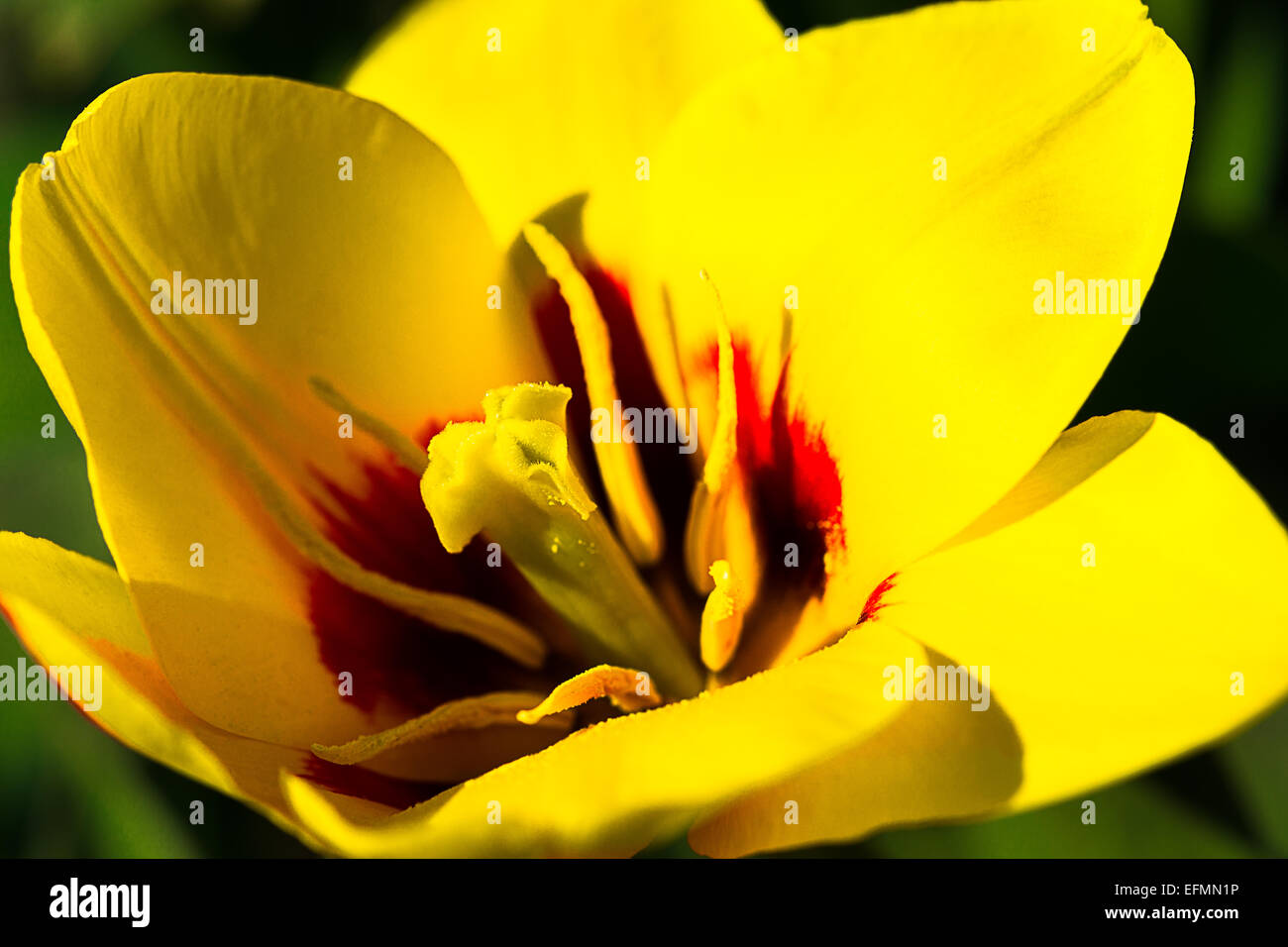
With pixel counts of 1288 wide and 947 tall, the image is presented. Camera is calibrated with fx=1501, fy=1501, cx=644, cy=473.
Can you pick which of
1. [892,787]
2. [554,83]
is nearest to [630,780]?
[892,787]

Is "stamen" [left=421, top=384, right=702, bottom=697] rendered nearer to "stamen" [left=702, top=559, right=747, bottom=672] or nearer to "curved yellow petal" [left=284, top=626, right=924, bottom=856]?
"stamen" [left=702, top=559, right=747, bottom=672]

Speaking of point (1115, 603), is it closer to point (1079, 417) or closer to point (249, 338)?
point (1079, 417)

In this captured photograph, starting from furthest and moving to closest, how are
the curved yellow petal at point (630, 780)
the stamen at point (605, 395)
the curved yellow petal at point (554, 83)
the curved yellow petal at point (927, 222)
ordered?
the curved yellow petal at point (554, 83), the stamen at point (605, 395), the curved yellow petal at point (927, 222), the curved yellow petal at point (630, 780)

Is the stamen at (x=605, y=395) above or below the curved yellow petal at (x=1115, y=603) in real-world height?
above

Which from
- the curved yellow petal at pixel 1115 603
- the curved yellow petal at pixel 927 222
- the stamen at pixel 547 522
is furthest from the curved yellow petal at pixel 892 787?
the stamen at pixel 547 522

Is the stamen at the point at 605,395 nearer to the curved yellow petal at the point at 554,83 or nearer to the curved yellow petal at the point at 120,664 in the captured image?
the curved yellow petal at the point at 554,83

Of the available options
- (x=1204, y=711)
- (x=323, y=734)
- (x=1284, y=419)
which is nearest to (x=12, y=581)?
(x=323, y=734)

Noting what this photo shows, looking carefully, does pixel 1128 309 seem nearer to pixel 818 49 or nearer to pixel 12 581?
pixel 818 49
